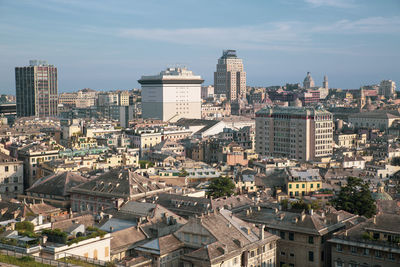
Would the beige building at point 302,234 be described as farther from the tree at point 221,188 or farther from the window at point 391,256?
the tree at point 221,188

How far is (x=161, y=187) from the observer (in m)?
60.1

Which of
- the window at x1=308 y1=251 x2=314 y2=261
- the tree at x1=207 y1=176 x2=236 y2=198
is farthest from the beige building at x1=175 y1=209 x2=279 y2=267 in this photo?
the tree at x1=207 y1=176 x2=236 y2=198

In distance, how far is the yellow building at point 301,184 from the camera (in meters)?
73.2

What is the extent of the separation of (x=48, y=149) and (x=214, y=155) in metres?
34.4

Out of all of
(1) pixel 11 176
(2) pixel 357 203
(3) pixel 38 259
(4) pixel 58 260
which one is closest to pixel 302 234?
(2) pixel 357 203

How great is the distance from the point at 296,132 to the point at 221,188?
59690 millimetres

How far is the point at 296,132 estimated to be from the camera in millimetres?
122438

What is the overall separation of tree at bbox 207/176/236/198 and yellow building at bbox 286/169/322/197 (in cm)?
912

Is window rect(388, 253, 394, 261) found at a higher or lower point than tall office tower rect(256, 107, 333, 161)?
lower

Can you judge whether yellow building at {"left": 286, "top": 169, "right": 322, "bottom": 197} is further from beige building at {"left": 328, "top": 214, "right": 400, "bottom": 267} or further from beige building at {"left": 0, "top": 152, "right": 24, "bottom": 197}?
beige building at {"left": 0, "top": 152, "right": 24, "bottom": 197}

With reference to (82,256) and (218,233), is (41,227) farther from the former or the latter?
(218,233)

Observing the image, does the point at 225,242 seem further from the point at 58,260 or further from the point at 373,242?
the point at 58,260

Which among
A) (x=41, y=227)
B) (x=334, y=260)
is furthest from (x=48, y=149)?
(x=334, y=260)

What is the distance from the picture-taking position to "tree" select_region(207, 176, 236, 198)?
6469 centimetres
